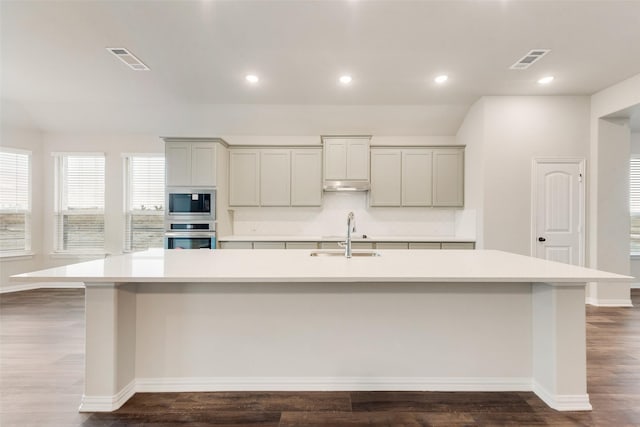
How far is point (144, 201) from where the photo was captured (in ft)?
18.2

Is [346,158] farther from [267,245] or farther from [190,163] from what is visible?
[190,163]

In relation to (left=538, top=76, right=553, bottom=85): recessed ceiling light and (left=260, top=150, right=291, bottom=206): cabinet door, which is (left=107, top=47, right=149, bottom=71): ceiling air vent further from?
(left=538, top=76, right=553, bottom=85): recessed ceiling light

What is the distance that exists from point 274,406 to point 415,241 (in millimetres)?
3302

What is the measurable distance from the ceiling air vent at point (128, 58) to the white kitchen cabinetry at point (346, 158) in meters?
2.65

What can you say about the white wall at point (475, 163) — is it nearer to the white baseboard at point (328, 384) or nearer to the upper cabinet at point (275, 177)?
the upper cabinet at point (275, 177)

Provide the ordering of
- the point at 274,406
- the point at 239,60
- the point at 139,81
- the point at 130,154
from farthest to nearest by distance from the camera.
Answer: the point at 130,154 → the point at 139,81 → the point at 239,60 → the point at 274,406

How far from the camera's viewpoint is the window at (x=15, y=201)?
5.11 m

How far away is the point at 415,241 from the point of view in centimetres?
473

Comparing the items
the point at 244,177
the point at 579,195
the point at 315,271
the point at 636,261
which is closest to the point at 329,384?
the point at 315,271

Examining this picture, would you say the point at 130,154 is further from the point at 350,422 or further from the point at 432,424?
the point at 432,424

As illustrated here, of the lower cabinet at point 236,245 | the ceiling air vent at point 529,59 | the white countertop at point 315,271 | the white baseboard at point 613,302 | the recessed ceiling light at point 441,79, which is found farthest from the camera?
the lower cabinet at point 236,245

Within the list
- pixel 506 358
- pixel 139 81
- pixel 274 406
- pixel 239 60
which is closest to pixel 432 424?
pixel 506 358

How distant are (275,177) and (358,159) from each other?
1.38 meters

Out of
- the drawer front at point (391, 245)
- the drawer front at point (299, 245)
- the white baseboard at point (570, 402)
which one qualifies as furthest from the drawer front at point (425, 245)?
the white baseboard at point (570, 402)
